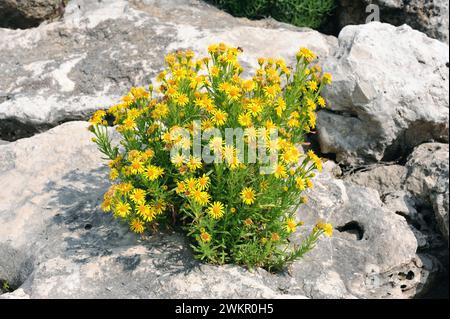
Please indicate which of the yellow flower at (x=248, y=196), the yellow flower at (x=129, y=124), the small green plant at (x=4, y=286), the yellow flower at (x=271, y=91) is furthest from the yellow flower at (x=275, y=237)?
the small green plant at (x=4, y=286)

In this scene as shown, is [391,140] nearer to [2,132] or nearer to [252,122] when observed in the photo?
[252,122]

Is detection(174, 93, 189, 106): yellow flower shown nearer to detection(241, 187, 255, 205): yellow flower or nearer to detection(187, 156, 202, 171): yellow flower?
detection(187, 156, 202, 171): yellow flower

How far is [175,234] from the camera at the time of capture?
11.5 ft

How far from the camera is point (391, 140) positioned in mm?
4699

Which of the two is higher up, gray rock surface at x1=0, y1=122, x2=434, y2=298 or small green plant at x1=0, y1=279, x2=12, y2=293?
gray rock surface at x1=0, y1=122, x2=434, y2=298

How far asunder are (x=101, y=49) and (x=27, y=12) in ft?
3.43

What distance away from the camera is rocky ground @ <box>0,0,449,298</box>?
3.32 m

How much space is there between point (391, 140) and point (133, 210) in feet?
7.94

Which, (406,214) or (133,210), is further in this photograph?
(406,214)

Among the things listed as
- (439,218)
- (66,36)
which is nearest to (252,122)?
(439,218)

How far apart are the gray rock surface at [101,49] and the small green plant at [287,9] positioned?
0.57ft

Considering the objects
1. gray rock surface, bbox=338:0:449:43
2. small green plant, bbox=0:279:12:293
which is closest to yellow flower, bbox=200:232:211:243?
small green plant, bbox=0:279:12:293

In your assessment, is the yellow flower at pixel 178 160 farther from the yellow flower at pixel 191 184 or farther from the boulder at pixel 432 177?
the boulder at pixel 432 177

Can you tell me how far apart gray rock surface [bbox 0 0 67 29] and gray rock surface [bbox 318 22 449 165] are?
116 inches
